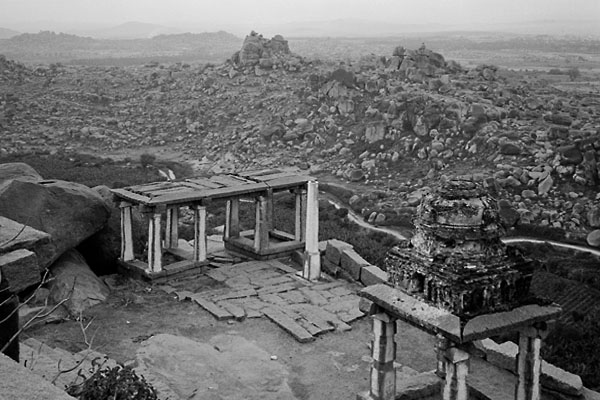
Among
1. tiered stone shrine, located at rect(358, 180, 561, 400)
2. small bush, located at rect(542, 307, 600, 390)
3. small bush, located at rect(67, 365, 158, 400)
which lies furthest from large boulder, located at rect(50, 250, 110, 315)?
small bush, located at rect(542, 307, 600, 390)

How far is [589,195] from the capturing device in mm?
25094

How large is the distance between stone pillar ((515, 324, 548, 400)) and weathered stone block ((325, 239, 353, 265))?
22.5 ft

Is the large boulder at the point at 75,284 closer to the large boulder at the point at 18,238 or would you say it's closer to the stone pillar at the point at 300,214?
the stone pillar at the point at 300,214

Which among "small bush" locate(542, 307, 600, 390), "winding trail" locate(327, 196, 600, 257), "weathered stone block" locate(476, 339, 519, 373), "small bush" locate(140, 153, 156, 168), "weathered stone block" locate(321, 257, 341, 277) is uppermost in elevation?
"weathered stone block" locate(476, 339, 519, 373)

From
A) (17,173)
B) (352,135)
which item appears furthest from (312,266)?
(352,135)

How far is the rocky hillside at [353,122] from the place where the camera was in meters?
→ 26.8

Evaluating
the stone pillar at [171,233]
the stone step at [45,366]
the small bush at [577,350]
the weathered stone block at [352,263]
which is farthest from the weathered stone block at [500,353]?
the stone pillar at [171,233]

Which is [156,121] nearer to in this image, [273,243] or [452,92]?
[452,92]

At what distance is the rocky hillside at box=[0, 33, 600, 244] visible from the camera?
26844mm

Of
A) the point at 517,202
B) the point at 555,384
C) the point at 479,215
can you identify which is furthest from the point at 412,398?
the point at 517,202

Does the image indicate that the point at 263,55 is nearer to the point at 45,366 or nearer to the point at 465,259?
the point at 45,366

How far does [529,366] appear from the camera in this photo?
274 inches

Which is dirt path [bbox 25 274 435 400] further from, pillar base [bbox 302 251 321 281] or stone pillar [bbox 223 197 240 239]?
stone pillar [bbox 223 197 240 239]

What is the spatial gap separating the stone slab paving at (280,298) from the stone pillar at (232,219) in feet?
3.58
